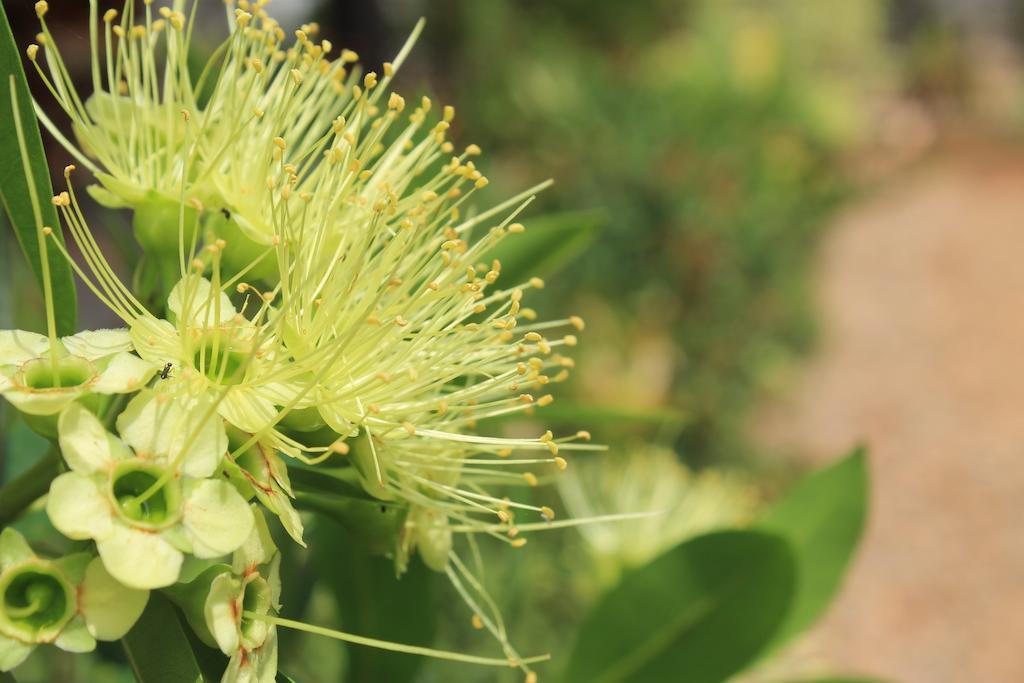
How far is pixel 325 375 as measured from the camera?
17.8 inches

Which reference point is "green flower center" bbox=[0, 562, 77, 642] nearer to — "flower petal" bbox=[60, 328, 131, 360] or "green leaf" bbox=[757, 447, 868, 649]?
"flower petal" bbox=[60, 328, 131, 360]

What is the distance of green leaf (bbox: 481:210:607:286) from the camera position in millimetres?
692

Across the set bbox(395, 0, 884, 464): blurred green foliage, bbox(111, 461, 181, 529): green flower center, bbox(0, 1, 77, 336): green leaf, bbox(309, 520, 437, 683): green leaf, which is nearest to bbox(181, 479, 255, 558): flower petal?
bbox(111, 461, 181, 529): green flower center

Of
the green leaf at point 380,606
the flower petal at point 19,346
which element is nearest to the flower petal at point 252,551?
the flower petal at point 19,346

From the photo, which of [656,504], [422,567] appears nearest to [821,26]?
[656,504]

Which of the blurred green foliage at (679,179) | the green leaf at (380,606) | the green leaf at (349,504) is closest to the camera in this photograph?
the green leaf at (349,504)

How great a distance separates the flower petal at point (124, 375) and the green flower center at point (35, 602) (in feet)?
0.23

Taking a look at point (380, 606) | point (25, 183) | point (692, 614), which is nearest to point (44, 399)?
point (25, 183)

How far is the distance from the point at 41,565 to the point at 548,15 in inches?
153

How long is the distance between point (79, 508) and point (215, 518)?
50 millimetres

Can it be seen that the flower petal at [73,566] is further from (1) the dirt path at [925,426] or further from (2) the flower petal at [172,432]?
(1) the dirt path at [925,426]

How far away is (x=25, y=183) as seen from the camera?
477 millimetres

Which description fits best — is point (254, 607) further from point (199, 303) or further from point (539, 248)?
point (539, 248)

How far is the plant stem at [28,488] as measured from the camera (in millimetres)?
450
